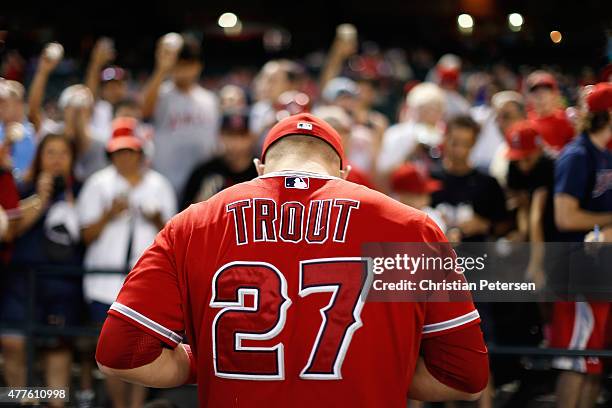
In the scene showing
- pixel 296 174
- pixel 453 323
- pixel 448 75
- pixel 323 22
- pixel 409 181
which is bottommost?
pixel 453 323

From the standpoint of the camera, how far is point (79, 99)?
6.59 metres

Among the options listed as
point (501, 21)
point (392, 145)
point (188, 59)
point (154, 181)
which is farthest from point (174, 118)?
point (501, 21)

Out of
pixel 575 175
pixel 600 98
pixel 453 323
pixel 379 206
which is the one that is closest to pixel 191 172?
pixel 575 175

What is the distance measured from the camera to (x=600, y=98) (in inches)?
183

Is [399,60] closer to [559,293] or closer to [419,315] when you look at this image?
[559,293]

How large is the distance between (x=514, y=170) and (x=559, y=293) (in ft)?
4.94

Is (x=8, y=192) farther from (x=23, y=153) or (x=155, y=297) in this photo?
(x=155, y=297)

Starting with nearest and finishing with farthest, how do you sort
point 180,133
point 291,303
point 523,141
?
point 291,303 < point 523,141 < point 180,133

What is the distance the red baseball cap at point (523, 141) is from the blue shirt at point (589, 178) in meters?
0.87

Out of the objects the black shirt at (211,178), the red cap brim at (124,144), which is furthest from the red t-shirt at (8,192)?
the black shirt at (211,178)

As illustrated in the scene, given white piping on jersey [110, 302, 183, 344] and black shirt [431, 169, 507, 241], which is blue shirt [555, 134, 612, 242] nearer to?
black shirt [431, 169, 507, 241]

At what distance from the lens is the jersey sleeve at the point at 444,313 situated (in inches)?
Result: 110

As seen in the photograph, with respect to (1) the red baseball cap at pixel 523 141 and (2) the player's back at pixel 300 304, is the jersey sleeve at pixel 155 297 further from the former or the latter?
(1) the red baseball cap at pixel 523 141

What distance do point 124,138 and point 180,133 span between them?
3.64 feet
